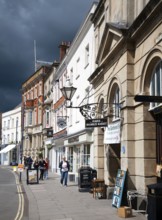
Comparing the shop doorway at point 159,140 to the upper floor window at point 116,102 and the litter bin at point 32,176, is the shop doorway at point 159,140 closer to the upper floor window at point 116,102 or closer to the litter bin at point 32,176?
the upper floor window at point 116,102

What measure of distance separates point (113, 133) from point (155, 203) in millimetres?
5743

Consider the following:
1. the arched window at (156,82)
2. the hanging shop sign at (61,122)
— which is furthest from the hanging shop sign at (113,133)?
the hanging shop sign at (61,122)

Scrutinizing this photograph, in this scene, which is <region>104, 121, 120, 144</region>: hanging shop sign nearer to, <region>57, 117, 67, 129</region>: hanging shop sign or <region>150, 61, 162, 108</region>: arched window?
<region>150, 61, 162, 108</region>: arched window

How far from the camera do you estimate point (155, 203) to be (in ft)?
28.7

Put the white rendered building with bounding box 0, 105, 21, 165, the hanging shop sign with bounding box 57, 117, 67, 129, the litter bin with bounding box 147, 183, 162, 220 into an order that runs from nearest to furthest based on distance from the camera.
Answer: the litter bin with bounding box 147, 183, 162, 220 < the hanging shop sign with bounding box 57, 117, 67, 129 < the white rendered building with bounding box 0, 105, 21, 165

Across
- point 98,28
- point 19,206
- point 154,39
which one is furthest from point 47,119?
point 154,39

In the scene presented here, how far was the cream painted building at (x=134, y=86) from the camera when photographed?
37.4 ft

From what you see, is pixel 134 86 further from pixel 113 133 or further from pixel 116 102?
pixel 116 102

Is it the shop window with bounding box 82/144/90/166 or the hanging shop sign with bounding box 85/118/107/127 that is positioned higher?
the hanging shop sign with bounding box 85/118/107/127

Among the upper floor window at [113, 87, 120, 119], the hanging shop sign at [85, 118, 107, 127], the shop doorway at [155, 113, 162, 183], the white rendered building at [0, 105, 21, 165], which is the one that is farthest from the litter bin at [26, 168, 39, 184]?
the white rendered building at [0, 105, 21, 165]

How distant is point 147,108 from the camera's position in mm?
11961

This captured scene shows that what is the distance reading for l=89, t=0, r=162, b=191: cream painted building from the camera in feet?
37.4

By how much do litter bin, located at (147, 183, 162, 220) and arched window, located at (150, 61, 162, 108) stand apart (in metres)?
3.25

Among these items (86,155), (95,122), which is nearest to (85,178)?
(86,155)
